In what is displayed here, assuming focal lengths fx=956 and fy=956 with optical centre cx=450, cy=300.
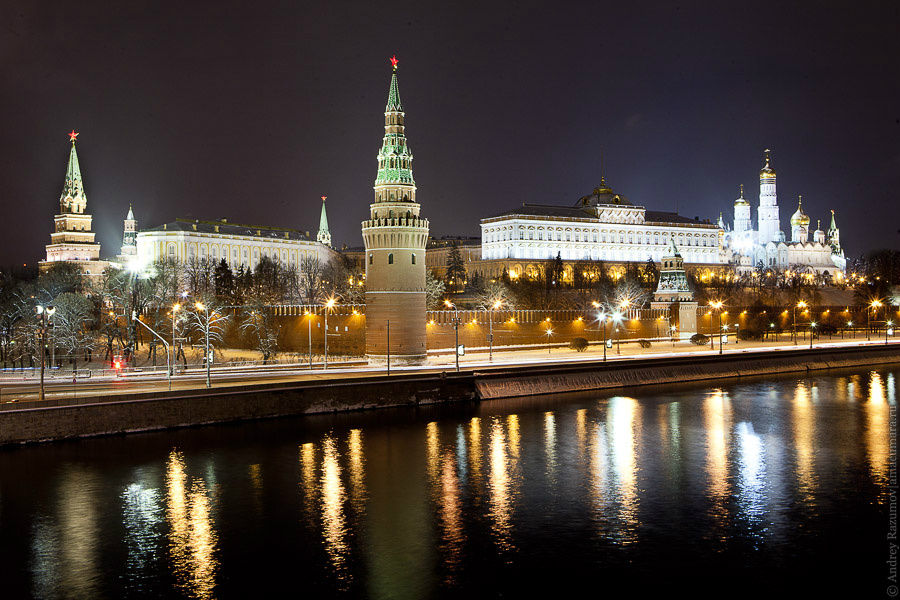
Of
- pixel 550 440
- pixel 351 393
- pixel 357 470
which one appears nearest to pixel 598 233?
pixel 351 393

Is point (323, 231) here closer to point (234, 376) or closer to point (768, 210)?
point (768, 210)

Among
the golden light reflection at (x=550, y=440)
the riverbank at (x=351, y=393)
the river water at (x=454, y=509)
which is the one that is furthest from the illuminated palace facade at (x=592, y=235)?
the river water at (x=454, y=509)

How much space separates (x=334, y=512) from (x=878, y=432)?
2442cm

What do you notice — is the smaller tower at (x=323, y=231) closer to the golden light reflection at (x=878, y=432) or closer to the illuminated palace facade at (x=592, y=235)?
the illuminated palace facade at (x=592, y=235)

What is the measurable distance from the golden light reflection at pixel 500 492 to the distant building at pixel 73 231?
10289 centimetres

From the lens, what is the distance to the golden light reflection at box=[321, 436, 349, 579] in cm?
2358

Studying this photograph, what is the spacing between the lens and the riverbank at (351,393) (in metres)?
35.6

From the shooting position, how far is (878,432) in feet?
130

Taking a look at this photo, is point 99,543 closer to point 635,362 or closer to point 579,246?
point 635,362

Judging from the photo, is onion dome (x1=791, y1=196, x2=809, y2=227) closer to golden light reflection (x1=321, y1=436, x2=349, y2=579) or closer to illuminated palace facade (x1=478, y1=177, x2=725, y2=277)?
illuminated palace facade (x1=478, y1=177, x2=725, y2=277)

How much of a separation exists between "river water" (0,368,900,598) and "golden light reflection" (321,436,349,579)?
0.27ft

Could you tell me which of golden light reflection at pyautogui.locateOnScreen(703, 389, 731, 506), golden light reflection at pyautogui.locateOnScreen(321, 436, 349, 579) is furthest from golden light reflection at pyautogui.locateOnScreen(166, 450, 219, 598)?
golden light reflection at pyautogui.locateOnScreen(703, 389, 731, 506)

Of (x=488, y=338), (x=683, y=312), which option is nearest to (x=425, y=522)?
(x=488, y=338)

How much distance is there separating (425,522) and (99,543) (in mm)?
8491
